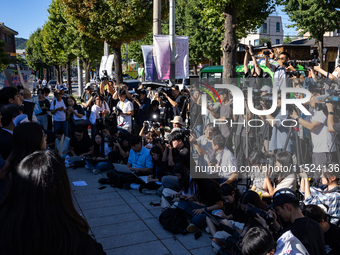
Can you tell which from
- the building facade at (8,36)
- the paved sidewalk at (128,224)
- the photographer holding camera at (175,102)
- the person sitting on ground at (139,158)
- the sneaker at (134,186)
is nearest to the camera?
the paved sidewalk at (128,224)

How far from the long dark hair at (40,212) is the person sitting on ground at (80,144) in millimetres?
7524

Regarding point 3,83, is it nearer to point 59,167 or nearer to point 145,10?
point 59,167

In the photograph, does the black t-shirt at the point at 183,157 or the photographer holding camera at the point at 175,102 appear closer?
the black t-shirt at the point at 183,157

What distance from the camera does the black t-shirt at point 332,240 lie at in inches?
132

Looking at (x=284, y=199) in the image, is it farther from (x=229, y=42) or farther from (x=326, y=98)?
(x=229, y=42)

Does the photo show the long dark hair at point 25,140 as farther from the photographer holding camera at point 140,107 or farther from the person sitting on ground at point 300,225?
the photographer holding camera at point 140,107

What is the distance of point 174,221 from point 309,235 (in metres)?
2.29

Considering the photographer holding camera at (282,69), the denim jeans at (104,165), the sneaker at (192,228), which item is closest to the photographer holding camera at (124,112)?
the denim jeans at (104,165)

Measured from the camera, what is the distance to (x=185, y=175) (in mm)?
5488

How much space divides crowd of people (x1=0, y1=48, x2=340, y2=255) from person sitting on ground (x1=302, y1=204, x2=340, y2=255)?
0.03ft

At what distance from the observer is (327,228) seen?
11.2ft

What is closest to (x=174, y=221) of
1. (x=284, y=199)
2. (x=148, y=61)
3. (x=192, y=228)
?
(x=192, y=228)

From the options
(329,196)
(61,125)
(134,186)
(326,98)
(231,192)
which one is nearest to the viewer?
(329,196)

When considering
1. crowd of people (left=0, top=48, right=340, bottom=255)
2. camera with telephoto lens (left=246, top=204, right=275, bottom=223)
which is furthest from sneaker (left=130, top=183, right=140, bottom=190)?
camera with telephoto lens (left=246, top=204, right=275, bottom=223)
